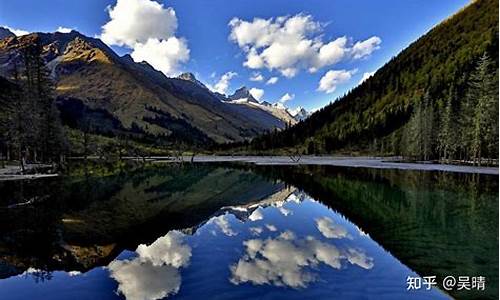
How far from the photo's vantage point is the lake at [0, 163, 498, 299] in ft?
51.5

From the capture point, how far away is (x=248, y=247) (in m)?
23.1

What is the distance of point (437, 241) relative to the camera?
23266 mm

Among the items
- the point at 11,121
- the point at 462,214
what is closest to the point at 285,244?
the point at 462,214

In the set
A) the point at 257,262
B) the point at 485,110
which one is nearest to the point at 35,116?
the point at 257,262

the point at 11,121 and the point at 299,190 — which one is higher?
the point at 11,121

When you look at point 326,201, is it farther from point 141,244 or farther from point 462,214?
point 141,244

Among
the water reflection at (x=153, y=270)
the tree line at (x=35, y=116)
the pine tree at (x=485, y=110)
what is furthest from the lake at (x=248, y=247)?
the tree line at (x=35, y=116)

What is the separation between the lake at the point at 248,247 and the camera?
51.5 feet

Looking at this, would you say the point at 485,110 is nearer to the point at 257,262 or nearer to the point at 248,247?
the point at 248,247

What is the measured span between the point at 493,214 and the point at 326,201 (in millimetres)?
16216

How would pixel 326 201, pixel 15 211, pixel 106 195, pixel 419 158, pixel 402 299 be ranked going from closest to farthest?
pixel 402 299, pixel 15 211, pixel 326 201, pixel 106 195, pixel 419 158

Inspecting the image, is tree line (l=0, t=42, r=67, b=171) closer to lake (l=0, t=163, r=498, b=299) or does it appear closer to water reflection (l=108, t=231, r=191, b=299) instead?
lake (l=0, t=163, r=498, b=299)

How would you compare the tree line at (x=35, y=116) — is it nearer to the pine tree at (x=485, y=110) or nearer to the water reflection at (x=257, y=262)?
the water reflection at (x=257, y=262)

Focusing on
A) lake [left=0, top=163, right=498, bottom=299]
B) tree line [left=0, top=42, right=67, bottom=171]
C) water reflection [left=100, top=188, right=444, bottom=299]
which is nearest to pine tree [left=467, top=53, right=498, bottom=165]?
lake [left=0, top=163, right=498, bottom=299]
